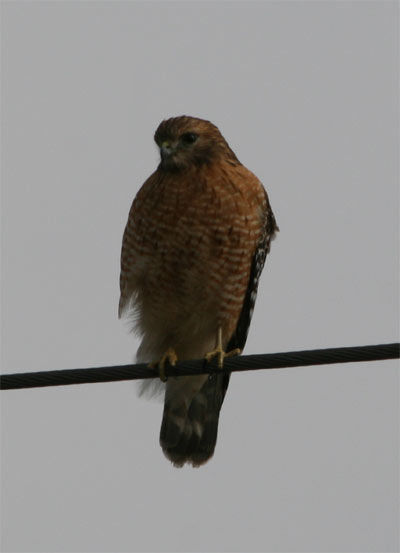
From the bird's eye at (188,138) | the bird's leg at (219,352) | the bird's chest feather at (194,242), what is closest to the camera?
the bird's leg at (219,352)

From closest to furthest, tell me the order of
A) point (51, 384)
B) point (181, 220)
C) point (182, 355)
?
1. point (51, 384)
2. point (181, 220)
3. point (182, 355)

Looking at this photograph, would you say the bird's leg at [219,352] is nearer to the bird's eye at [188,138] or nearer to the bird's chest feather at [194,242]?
the bird's chest feather at [194,242]

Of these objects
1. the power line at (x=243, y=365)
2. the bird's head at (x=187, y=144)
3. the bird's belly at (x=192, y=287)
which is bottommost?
the power line at (x=243, y=365)

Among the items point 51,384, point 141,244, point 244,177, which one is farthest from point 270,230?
point 51,384

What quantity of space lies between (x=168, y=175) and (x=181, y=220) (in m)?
0.42

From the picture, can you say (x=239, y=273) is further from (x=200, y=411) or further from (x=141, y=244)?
(x=200, y=411)

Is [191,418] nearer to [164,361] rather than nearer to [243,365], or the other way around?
[164,361]

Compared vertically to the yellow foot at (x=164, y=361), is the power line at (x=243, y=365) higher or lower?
lower

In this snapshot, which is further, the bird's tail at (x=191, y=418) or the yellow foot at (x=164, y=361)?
the bird's tail at (x=191, y=418)

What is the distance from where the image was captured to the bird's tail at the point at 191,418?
7543 millimetres

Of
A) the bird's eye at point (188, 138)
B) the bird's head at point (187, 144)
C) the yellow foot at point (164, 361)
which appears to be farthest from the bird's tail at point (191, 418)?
the bird's eye at point (188, 138)

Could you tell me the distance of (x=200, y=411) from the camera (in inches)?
299

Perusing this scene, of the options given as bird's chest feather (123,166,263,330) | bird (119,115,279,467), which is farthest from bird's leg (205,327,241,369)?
bird's chest feather (123,166,263,330)

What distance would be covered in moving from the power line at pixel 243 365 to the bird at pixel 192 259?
1.36 metres
